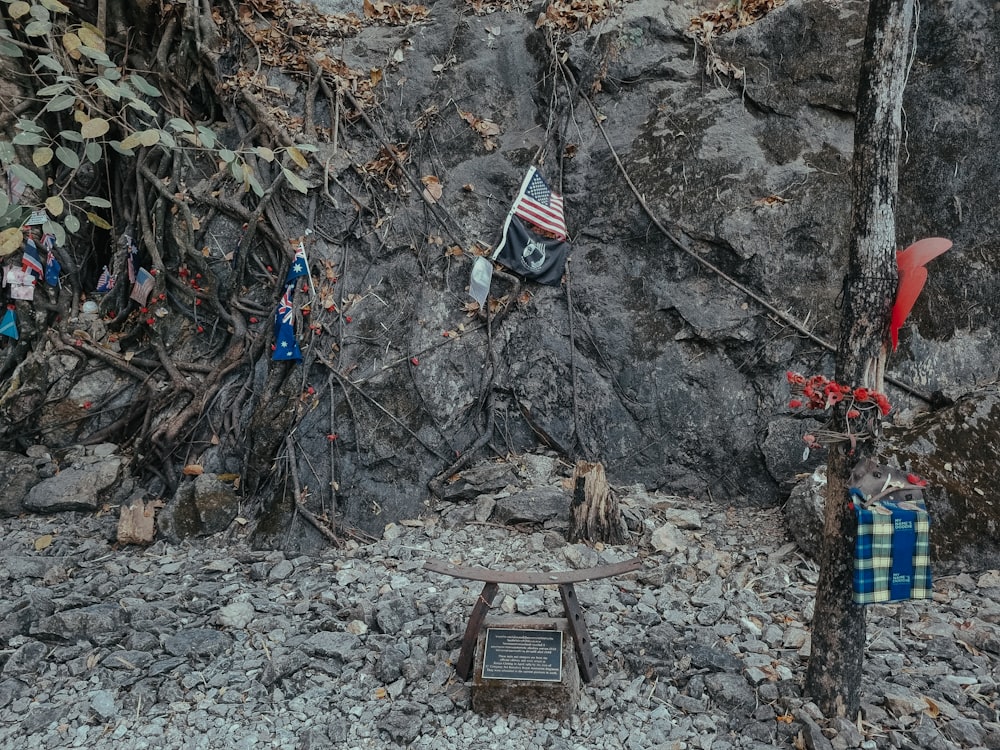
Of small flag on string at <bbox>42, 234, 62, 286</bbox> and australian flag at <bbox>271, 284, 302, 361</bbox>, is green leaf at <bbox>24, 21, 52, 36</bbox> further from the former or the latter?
small flag on string at <bbox>42, 234, 62, 286</bbox>

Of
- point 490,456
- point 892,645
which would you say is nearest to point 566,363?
point 490,456

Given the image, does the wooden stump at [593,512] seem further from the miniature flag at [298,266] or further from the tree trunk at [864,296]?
the miniature flag at [298,266]

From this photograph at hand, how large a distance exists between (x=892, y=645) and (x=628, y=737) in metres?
1.61

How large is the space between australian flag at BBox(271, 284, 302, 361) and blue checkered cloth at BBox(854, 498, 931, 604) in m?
4.20

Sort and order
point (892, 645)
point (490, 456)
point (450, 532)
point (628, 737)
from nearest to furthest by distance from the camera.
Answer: point (628, 737), point (892, 645), point (450, 532), point (490, 456)

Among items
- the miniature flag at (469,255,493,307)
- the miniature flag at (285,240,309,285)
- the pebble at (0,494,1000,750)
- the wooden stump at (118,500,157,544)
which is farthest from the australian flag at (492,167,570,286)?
the wooden stump at (118,500,157,544)

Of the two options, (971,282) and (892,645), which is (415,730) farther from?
(971,282)

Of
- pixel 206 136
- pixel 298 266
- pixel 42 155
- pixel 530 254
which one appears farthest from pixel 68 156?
pixel 530 254

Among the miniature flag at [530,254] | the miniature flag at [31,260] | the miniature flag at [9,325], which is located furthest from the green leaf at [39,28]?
the miniature flag at [9,325]

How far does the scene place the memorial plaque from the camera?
3.13 m

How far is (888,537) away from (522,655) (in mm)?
1682

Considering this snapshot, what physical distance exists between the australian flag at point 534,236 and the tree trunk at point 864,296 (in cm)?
339

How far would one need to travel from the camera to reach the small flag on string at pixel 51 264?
6.41 metres

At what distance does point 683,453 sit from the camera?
227 inches
